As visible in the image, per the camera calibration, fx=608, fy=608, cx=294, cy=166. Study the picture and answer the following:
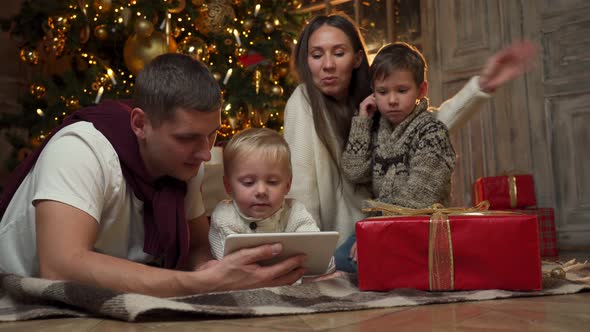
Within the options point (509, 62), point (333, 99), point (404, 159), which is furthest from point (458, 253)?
→ point (333, 99)

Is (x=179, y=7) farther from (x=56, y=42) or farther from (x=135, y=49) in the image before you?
(x=56, y=42)

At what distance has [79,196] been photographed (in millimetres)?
1373

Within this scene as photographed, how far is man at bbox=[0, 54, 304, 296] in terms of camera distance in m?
1.34

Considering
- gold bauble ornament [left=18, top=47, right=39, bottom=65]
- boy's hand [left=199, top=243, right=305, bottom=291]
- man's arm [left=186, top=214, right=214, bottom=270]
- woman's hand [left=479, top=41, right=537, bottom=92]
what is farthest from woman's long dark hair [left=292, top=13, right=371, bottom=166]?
gold bauble ornament [left=18, top=47, right=39, bottom=65]

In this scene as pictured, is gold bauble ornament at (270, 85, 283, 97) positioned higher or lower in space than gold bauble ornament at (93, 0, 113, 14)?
lower

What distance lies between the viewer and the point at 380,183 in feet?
6.81

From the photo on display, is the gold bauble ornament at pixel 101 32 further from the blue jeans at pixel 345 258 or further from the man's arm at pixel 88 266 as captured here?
the man's arm at pixel 88 266

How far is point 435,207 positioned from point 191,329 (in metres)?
0.78

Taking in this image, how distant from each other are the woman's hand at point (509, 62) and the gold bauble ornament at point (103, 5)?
1.87m

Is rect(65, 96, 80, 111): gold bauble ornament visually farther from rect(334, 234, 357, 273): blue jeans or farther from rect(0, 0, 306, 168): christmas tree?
rect(334, 234, 357, 273): blue jeans

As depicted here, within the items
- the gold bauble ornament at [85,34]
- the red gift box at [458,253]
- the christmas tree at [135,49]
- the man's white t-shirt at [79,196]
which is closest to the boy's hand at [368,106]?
the red gift box at [458,253]

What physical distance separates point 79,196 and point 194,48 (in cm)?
192

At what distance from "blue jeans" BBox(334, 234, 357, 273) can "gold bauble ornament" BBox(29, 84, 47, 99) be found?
6.24ft

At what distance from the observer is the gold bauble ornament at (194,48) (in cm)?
317
